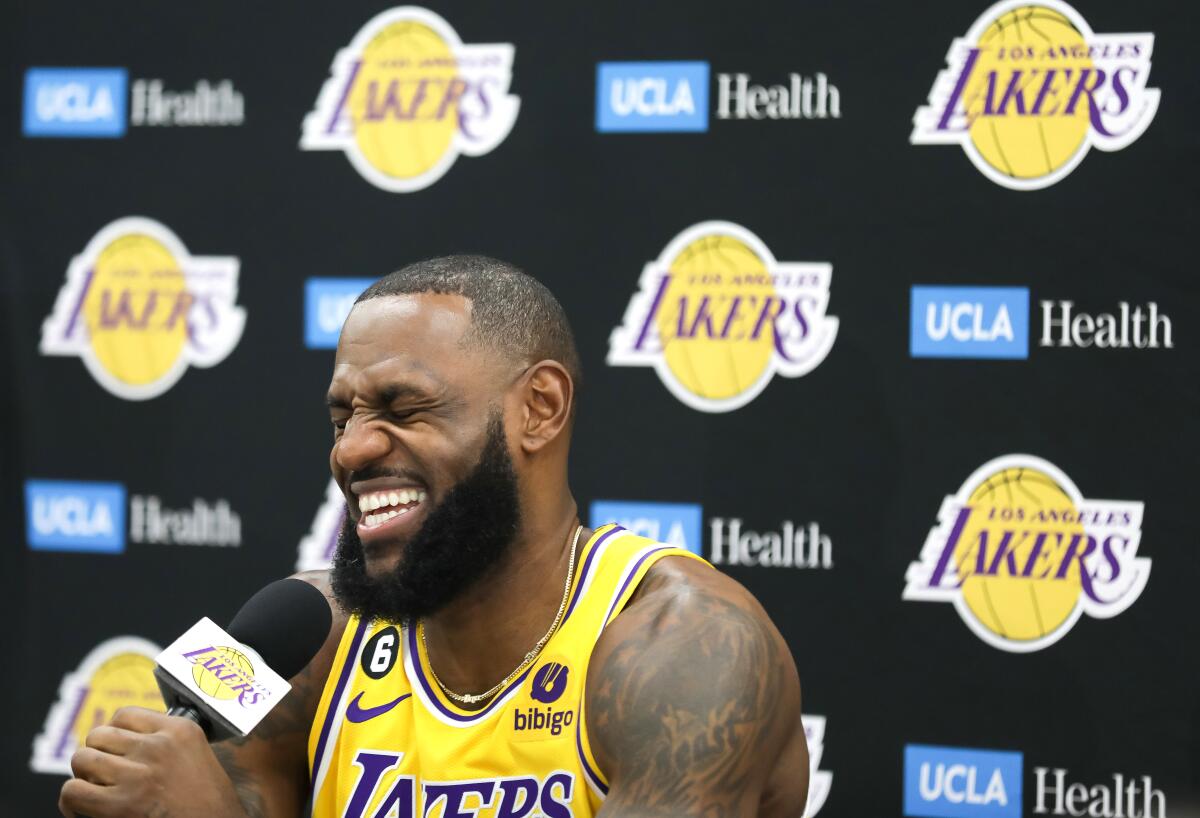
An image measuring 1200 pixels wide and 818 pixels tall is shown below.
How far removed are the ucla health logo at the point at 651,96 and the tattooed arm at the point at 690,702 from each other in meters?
1.28

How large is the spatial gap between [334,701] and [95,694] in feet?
4.75

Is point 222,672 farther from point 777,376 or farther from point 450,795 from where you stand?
point 777,376

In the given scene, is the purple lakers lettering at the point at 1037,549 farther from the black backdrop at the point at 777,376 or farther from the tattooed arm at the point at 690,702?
the tattooed arm at the point at 690,702

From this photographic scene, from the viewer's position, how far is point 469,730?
5.90ft

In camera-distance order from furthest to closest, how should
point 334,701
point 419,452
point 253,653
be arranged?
point 334,701
point 419,452
point 253,653

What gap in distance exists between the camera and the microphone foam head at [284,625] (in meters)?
1.57

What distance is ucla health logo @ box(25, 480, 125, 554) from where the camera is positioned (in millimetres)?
3092

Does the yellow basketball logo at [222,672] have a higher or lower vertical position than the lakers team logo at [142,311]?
lower

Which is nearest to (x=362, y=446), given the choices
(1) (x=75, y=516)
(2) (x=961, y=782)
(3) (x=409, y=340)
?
(3) (x=409, y=340)

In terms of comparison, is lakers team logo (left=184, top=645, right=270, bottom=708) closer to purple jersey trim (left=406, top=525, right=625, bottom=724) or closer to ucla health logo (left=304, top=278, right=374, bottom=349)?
purple jersey trim (left=406, top=525, right=625, bottom=724)

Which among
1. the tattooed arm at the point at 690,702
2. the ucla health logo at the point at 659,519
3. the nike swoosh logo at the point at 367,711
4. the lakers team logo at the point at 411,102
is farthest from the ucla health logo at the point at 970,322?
the nike swoosh logo at the point at 367,711

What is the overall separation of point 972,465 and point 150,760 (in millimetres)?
1724

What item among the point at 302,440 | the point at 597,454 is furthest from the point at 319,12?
the point at 597,454

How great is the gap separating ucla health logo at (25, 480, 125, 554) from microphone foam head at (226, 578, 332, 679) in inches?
60.7
